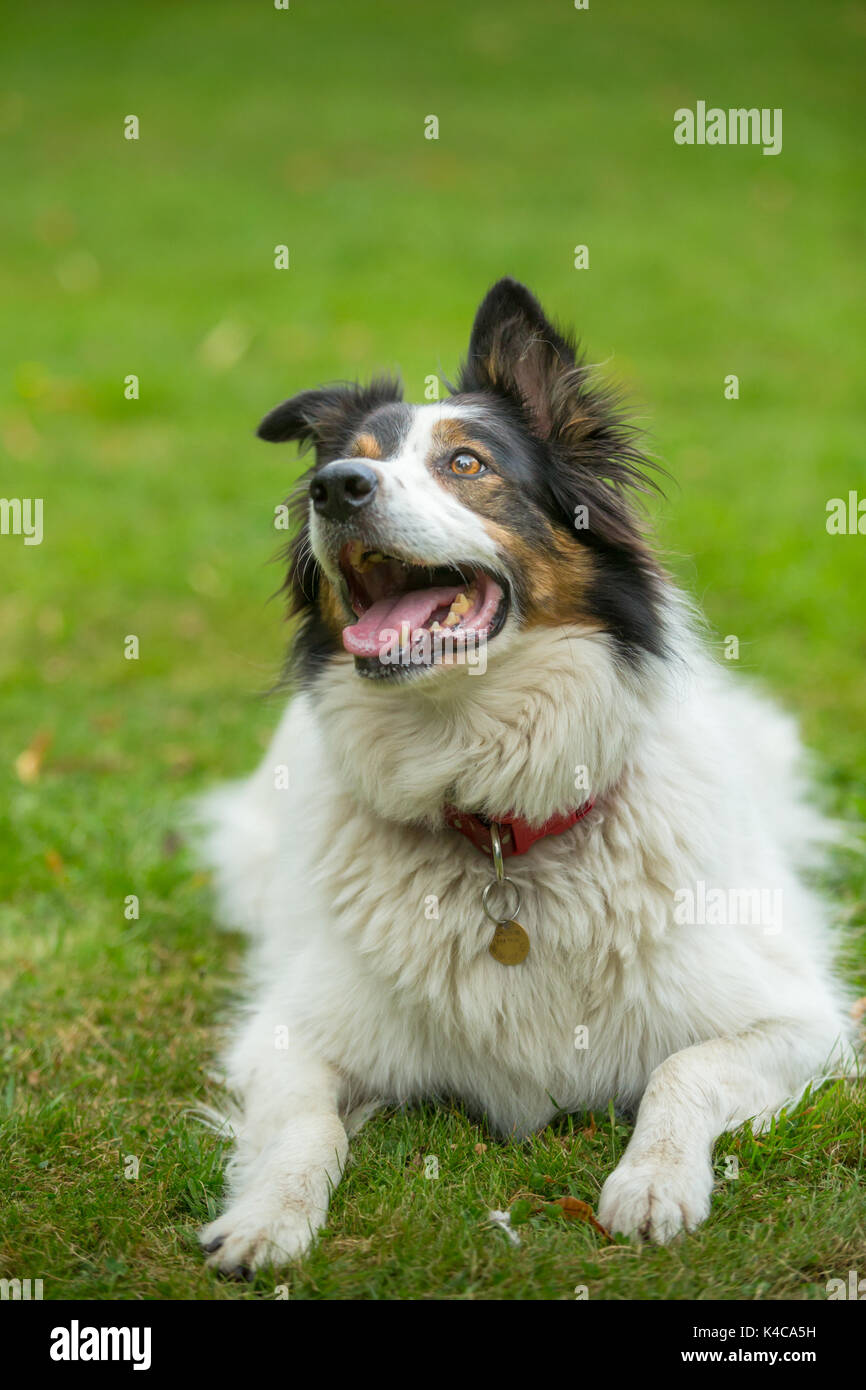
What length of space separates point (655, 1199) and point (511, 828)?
989 millimetres

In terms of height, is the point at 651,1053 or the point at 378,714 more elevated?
the point at 378,714

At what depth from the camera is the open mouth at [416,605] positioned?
340 centimetres

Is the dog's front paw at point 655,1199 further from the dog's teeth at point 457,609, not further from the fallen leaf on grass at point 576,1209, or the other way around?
the dog's teeth at point 457,609

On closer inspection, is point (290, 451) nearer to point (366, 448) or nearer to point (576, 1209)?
point (366, 448)

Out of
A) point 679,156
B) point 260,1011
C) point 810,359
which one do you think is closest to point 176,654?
point 260,1011

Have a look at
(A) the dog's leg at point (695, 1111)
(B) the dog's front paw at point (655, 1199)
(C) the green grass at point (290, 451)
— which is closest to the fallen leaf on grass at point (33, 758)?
(C) the green grass at point (290, 451)

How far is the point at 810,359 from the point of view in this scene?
42.1ft

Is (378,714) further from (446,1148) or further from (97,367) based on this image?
(97,367)

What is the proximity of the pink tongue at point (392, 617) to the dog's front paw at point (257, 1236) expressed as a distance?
4.44 feet

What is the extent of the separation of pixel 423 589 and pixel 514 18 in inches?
857

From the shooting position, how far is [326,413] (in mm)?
4016

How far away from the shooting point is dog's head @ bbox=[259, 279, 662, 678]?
3.36m

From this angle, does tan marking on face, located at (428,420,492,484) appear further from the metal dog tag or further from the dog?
the metal dog tag

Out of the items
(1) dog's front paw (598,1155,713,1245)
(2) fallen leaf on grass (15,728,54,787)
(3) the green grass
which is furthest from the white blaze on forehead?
(2) fallen leaf on grass (15,728,54,787)
